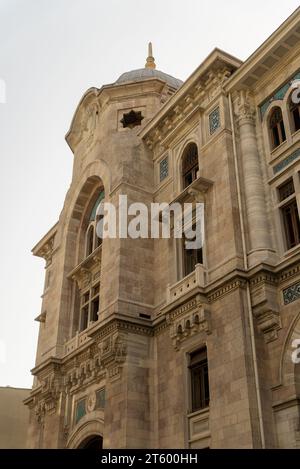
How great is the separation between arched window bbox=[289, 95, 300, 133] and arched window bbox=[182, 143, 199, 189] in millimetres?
4563

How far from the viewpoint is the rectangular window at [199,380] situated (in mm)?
18547

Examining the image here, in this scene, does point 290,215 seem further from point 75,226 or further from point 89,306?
point 75,226

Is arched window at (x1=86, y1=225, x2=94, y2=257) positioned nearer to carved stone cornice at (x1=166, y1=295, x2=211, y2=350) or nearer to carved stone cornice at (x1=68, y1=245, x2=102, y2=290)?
carved stone cornice at (x1=68, y1=245, x2=102, y2=290)

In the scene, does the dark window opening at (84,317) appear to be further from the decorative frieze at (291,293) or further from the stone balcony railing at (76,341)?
the decorative frieze at (291,293)

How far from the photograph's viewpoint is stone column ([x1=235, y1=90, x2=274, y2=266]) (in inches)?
717

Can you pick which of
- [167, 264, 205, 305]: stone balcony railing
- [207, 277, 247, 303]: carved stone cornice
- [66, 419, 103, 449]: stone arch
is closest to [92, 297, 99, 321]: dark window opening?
[66, 419, 103, 449]: stone arch

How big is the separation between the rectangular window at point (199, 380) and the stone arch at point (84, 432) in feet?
14.2

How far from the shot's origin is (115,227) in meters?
23.4

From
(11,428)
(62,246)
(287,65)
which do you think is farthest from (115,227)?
(11,428)

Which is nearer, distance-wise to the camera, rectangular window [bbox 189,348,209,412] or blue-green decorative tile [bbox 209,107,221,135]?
rectangular window [bbox 189,348,209,412]

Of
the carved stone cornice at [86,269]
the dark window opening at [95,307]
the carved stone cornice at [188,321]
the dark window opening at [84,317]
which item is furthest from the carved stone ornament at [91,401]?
the carved stone cornice at [86,269]

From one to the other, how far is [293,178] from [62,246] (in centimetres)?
1380
